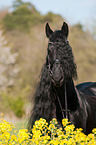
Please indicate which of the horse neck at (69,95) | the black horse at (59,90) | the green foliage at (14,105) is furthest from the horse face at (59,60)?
the green foliage at (14,105)

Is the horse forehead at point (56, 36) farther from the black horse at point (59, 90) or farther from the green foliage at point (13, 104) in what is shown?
the green foliage at point (13, 104)

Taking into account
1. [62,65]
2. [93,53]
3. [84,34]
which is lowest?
[62,65]

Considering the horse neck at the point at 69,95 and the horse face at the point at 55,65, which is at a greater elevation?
the horse face at the point at 55,65

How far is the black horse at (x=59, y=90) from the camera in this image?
422cm

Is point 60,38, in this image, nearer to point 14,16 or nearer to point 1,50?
point 1,50

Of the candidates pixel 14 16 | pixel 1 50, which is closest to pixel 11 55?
pixel 1 50

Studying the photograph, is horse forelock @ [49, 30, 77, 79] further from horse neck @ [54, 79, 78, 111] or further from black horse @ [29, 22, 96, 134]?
horse neck @ [54, 79, 78, 111]

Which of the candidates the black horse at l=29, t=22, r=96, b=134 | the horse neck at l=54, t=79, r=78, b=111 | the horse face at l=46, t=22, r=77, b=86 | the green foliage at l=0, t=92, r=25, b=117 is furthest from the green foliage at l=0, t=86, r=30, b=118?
the horse face at l=46, t=22, r=77, b=86

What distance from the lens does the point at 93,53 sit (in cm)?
2927

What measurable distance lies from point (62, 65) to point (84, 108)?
1.08 meters

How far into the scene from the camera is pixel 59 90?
14.8 ft

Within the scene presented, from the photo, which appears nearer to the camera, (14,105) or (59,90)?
(59,90)

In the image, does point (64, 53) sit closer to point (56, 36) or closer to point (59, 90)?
point (56, 36)

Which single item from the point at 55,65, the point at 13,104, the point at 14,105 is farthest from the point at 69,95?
the point at 13,104
